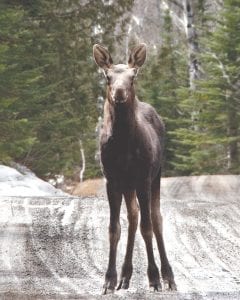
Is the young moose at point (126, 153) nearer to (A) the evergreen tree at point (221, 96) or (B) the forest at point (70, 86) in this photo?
(B) the forest at point (70, 86)

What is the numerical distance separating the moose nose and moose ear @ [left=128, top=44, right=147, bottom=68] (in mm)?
532

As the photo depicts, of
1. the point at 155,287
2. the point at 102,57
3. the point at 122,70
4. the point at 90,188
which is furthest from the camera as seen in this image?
the point at 90,188

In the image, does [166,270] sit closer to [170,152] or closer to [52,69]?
[52,69]

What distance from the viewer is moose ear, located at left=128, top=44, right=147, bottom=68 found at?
6043 millimetres

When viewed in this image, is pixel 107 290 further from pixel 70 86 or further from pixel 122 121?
pixel 70 86

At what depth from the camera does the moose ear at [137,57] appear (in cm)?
604

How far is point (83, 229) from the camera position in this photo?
10.3m

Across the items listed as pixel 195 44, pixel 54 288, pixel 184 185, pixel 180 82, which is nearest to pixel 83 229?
pixel 54 288

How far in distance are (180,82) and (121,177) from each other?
32.0m

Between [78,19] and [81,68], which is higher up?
[78,19]

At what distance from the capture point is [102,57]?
6.09 metres

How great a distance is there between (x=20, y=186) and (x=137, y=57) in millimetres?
10406

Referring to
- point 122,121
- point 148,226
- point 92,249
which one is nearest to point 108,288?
point 148,226

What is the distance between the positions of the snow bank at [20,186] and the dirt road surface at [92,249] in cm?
250
